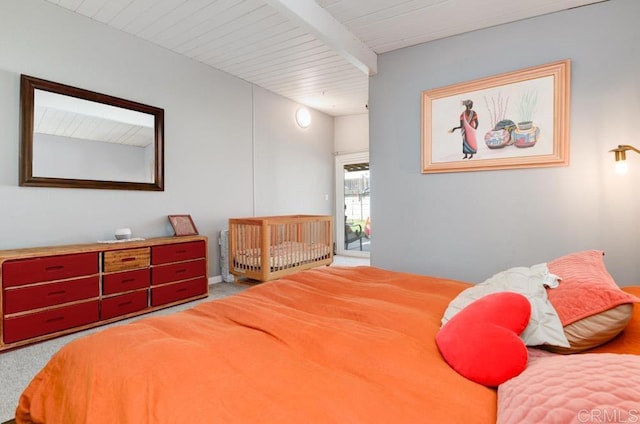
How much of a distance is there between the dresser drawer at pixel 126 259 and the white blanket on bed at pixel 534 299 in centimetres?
278

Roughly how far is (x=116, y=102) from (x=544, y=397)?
3785mm

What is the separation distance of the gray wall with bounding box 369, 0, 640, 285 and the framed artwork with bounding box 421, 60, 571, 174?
0.08 metres

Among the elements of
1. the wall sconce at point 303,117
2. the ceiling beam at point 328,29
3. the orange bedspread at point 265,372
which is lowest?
the orange bedspread at point 265,372

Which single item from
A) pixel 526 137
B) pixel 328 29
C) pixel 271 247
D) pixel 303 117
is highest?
pixel 303 117

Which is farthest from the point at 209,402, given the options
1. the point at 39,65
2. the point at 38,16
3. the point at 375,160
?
the point at 38,16

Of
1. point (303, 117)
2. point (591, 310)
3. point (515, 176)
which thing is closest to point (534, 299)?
point (591, 310)

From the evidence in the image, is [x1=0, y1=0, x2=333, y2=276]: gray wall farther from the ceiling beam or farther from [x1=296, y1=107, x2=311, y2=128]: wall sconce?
the ceiling beam

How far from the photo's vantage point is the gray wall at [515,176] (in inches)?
87.0

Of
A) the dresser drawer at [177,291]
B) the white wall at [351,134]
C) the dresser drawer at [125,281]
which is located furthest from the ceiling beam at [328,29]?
the white wall at [351,134]

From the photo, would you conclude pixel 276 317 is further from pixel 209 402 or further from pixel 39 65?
pixel 39 65

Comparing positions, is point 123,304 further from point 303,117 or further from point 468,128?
point 303,117

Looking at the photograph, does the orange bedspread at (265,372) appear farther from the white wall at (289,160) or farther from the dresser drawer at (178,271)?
the white wall at (289,160)

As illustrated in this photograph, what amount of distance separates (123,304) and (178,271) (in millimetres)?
572

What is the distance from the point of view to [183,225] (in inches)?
143
